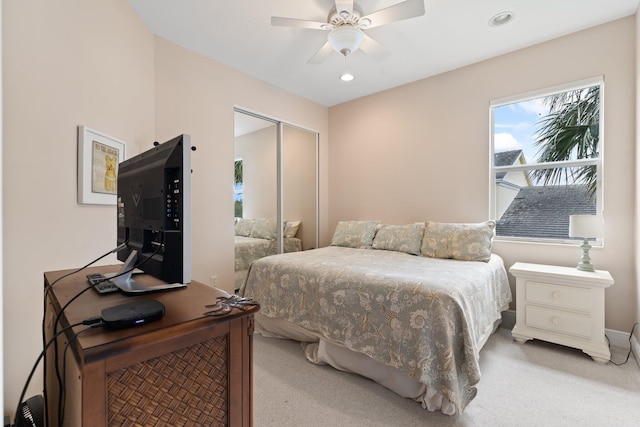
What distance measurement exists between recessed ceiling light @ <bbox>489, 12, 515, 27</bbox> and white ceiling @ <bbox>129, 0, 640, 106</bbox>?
0.13ft

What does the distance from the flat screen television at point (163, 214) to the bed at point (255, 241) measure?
2.35 metres

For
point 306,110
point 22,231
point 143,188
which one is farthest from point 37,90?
point 306,110

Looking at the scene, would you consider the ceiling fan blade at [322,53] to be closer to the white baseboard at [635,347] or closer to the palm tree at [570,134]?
the palm tree at [570,134]

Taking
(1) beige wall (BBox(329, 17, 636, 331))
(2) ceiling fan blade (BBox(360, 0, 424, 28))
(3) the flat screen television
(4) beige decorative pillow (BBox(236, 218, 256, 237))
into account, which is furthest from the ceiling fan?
(4) beige decorative pillow (BBox(236, 218, 256, 237))

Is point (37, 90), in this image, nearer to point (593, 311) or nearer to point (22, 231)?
point (22, 231)

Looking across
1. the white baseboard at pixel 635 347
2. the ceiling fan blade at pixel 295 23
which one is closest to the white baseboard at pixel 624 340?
the white baseboard at pixel 635 347

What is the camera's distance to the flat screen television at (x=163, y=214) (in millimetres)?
905

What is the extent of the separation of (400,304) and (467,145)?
228 cm

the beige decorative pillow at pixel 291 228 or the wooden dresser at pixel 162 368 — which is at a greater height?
the beige decorative pillow at pixel 291 228

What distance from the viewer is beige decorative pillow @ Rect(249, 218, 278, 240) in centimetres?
368

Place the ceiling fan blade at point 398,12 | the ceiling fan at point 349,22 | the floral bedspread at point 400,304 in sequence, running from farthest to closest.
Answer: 1. the ceiling fan at point 349,22
2. the ceiling fan blade at point 398,12
3. the floral bedspread at point 400,304

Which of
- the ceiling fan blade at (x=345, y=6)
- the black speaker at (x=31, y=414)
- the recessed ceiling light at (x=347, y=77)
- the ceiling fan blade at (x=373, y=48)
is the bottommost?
the black speaker at (x=31, y=414)

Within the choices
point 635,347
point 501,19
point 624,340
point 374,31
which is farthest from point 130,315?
Result: point 624,340

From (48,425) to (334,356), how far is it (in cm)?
159
